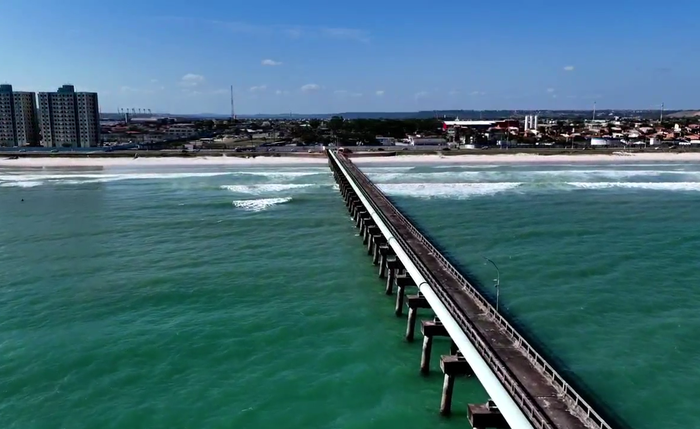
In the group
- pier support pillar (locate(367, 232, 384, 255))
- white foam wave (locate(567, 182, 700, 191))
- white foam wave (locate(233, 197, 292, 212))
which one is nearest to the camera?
pier support pillar (locate(367, 232, 384, 255))

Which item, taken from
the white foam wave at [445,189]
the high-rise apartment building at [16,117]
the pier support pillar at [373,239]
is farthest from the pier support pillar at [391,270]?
the high-rise apartment building at [16,117]

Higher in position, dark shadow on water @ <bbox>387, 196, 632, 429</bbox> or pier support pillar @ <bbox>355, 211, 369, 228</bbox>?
pier support pillar @ <bbox>355, 211, 369, 228</bbox>

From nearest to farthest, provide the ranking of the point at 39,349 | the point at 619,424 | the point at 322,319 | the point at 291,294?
1. the point at 619,424
2. the point at 39,349
3. the point at 322,319
4. the point at 291,294

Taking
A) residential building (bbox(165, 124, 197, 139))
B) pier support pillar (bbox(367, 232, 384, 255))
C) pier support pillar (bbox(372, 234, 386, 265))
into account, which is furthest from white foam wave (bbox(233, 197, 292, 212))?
residential building (bbox(165, 124, 197, 139))

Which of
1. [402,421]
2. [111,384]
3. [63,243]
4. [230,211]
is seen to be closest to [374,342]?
[402,421]

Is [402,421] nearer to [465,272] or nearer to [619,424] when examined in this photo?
[619,424]

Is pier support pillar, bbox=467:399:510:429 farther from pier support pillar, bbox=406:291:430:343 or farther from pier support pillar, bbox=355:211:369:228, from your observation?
pier support pillar, bbox=355:211:369:228
